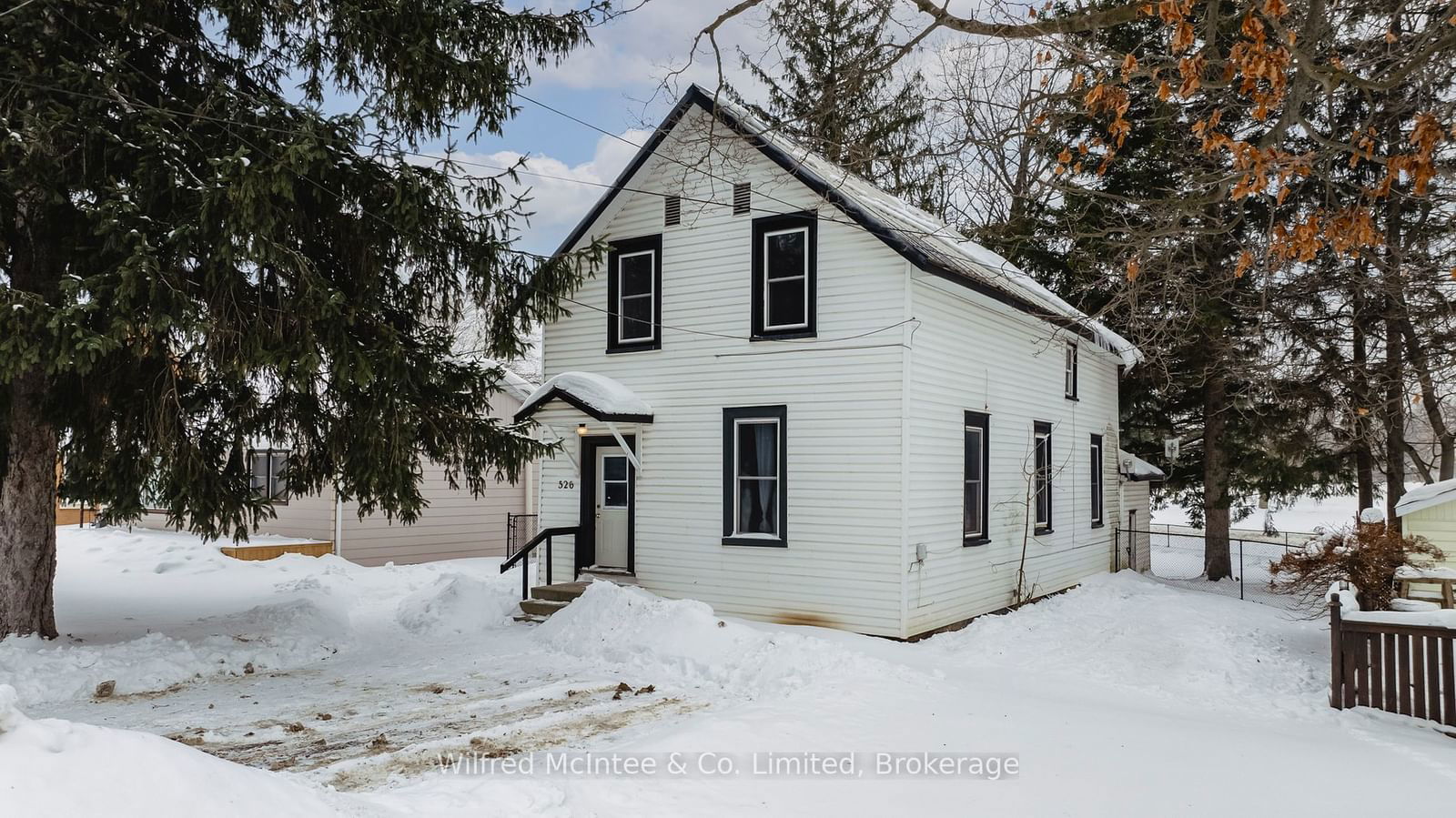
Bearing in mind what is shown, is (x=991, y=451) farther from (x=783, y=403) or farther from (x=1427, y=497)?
(x=1427, y=497)

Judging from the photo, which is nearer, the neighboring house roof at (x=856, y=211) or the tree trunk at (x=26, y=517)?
the tree trunk at (x=26, y=517)

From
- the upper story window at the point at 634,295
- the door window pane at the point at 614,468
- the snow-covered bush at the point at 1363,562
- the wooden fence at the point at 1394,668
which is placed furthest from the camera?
the door window pane at the point at 614,468

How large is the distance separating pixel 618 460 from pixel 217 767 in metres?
10.0

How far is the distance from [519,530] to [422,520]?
2.51m

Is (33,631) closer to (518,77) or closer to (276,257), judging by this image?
(276,257)

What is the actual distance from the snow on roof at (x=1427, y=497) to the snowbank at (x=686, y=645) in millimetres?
9216

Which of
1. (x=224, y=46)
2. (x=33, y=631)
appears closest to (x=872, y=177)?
(x=224, y=46)

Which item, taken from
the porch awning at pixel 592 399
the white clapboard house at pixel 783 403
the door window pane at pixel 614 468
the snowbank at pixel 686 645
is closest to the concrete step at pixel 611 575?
the white clapboard house at pixel 783 403

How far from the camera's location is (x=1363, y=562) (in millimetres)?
11281

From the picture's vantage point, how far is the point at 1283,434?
764 inches

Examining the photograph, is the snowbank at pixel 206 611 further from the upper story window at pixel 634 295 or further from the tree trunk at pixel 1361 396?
the tree trunk at pixel 1361 396

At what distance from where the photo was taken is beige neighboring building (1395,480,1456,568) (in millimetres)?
13312

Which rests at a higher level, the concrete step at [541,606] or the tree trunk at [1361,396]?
the tree trunk at [1361,396]

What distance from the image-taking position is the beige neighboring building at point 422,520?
68.0ft
